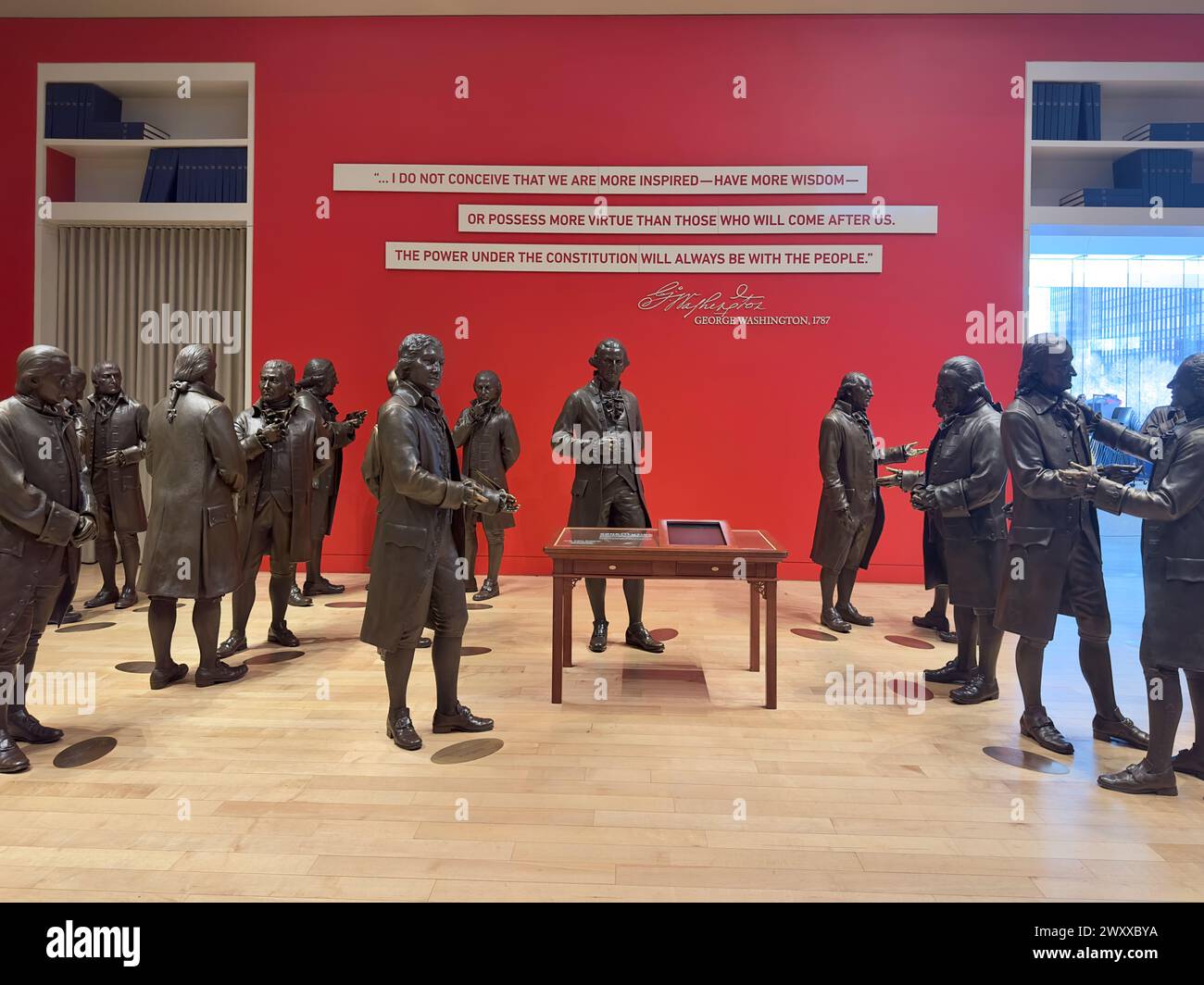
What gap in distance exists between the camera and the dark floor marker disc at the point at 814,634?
4.71m

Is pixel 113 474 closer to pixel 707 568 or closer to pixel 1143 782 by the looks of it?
pixel 707 568

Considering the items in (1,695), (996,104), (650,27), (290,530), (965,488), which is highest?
(650,27)

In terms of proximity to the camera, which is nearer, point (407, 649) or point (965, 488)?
point (407, 649)

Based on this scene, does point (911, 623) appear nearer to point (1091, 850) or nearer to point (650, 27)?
point (1091, 850)

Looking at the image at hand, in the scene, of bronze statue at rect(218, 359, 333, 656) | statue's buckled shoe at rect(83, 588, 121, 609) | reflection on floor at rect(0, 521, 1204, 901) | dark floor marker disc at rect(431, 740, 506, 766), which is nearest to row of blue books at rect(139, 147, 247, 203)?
bronze statue at rect(218, 359, 333, 656)

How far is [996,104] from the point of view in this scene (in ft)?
20.3

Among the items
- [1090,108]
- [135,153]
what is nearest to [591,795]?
[1090,108]

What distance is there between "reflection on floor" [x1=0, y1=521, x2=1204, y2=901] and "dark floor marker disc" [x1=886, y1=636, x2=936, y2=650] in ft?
1.41

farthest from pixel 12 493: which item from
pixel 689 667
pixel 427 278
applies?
pixel 427 278

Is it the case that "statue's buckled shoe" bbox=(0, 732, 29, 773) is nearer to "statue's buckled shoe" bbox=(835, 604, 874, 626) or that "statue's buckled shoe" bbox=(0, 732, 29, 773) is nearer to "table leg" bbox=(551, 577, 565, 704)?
"table leg" bbox=(551, 577, 565, 704)

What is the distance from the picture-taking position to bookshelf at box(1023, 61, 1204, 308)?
19.8 ft

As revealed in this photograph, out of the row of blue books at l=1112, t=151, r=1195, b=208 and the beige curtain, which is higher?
the row of blue books at l=1112, t=151, r=1195, b=208
